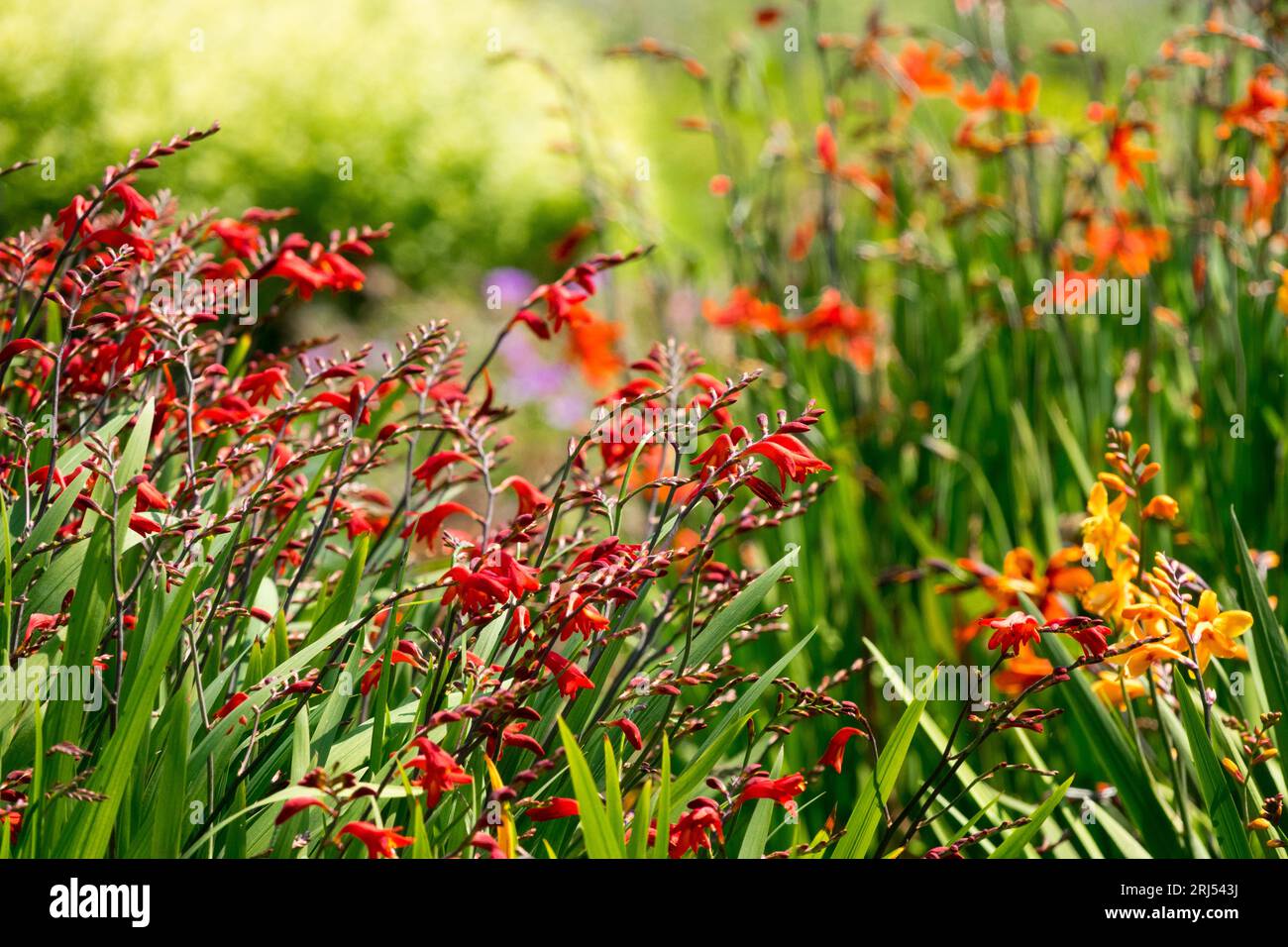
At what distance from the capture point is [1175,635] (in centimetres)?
150

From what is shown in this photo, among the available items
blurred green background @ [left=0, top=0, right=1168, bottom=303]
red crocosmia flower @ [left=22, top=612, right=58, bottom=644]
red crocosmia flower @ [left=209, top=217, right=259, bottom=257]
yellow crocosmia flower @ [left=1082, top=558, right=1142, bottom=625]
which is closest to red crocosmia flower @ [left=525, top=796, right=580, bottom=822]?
red crocosmia flower @ [left=22, top=612, right=58, bottom=644]

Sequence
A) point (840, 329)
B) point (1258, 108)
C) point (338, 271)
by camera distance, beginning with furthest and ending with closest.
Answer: point (840, 329), point (1258, 108), point (338, 271)

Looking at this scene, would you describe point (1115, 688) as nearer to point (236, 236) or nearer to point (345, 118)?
point (236, 236)

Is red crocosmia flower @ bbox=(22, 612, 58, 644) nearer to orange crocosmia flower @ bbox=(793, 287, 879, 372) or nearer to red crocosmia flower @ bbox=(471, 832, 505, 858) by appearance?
red crocosmia flower @ bbox=(471, 832, 505, 858)

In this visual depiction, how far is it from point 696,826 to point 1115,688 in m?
0.70

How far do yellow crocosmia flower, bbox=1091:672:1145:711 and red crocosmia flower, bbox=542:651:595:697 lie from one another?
2.40ft

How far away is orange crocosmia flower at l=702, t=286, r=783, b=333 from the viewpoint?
322 centimetres

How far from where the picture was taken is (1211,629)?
1479 millimetres

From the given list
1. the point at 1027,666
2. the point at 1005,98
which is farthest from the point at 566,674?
the point at 1005,98

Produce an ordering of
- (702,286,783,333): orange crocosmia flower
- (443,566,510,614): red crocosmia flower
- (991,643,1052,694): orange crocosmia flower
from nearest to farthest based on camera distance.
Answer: (443,566,510,614): red crocosmia flower < (991,643,1052,694): orange crocosmia flower < (702,286,783,333): orange crocosmia flower

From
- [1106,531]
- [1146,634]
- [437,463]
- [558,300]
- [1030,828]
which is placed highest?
[558,300]

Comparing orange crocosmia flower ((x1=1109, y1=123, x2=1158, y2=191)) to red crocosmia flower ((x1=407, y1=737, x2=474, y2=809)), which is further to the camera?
orange crocosmia flower ((x1=1109, y1=123, x2=1158, y2=191))

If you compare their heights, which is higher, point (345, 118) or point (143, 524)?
point (345, 118)
